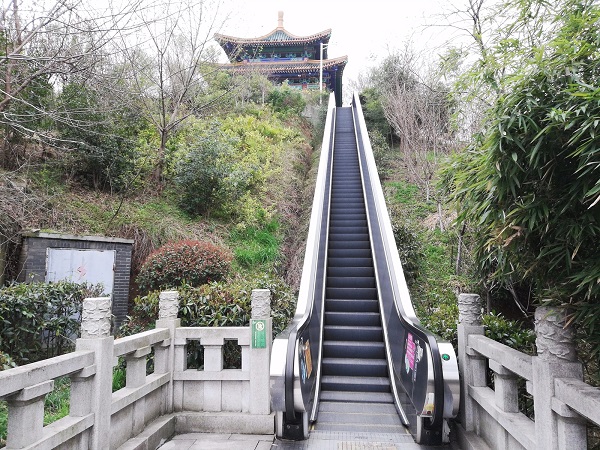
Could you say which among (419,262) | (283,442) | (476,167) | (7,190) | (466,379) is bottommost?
(283,442)

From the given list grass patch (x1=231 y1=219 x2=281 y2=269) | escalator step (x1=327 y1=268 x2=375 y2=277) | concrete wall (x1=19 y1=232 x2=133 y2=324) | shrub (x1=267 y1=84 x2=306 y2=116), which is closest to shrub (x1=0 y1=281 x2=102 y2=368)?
concrete wall (x1=19 y1=232 x2=133 y2=324)

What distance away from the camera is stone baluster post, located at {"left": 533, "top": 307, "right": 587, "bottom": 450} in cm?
219

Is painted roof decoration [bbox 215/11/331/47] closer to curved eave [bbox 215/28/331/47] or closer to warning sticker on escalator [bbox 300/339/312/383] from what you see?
curved eave [bbox 215/28/331/47]

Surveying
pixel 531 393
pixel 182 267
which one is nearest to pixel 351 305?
pixel 182 267

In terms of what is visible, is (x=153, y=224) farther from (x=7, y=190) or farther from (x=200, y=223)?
(x=7, y=190)

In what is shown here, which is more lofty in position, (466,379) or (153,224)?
(153,224)

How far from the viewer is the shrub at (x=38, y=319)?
13.9 ft

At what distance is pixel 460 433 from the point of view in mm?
3590

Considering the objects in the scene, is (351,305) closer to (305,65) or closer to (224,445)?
(224,445)

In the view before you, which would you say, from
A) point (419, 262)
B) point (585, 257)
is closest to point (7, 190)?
point (585, 257)

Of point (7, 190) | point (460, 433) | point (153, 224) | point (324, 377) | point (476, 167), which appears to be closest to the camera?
point (476, 167)

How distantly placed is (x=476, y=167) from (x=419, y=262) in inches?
244

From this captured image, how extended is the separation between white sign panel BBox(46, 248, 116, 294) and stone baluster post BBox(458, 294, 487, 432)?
5.34 m

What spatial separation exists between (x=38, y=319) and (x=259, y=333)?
9.00 feet
